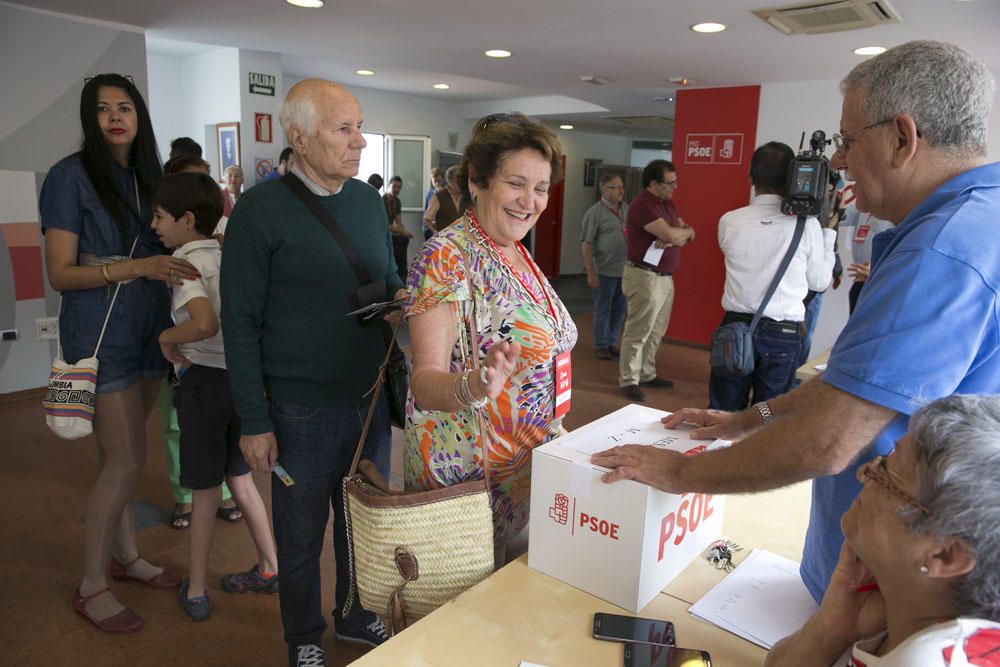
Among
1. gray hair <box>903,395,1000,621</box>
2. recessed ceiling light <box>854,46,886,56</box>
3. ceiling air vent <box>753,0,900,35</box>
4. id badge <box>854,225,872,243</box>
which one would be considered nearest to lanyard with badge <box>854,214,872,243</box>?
id badge <box>854,225,872,243</box>

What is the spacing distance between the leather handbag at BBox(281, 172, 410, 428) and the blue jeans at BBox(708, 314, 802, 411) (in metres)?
1.96

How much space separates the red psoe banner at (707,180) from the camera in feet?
21.3

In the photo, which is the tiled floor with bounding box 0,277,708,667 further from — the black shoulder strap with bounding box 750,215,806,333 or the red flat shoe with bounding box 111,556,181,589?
the black shoulder strap with bounding box 750,215,806,333

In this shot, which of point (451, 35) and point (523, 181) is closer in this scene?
point (523, 181)

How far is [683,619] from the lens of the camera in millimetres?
1152

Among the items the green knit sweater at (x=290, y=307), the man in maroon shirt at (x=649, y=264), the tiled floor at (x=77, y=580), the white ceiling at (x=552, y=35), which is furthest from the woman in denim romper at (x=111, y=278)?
the man in maroon shirt at (x=649, y=264)

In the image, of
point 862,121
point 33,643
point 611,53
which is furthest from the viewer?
point 611,53

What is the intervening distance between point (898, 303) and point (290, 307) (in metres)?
1.36

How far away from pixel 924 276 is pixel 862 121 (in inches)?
12.2

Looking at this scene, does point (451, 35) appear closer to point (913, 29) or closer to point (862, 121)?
point (913, 29)

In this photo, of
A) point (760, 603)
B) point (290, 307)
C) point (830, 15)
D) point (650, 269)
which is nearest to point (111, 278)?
point (290, 307)

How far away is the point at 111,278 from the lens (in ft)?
6.77

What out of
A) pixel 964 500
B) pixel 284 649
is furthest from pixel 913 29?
pixel 284 649

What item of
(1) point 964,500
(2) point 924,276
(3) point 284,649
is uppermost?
(2) point 924,276
